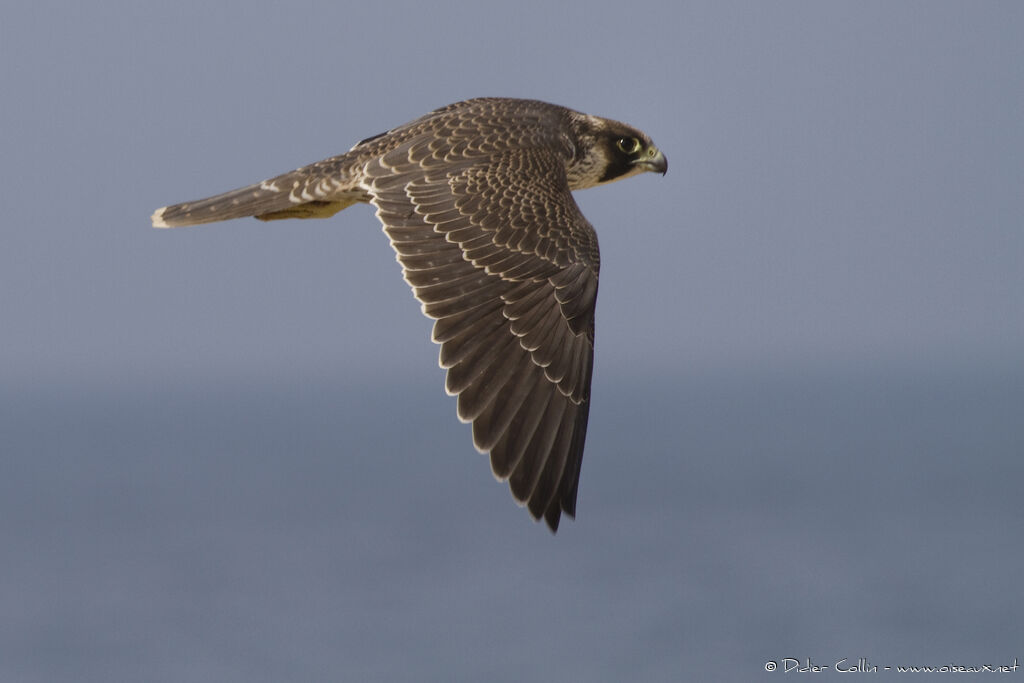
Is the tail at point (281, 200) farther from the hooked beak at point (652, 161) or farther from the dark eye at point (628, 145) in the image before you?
the hooked beak at point (652, 161)

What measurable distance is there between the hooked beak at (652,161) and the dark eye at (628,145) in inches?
2.5

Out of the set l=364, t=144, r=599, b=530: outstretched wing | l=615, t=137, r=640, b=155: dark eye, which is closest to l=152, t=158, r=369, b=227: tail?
l=364, t=144, r=599, b=530: outstretched wing

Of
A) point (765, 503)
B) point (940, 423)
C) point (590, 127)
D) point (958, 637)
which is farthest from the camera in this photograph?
point (940, 423)

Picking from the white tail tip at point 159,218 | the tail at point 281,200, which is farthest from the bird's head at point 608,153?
the white tail tip at point 159,218

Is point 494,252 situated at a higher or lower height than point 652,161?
lower

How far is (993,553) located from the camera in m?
88.4

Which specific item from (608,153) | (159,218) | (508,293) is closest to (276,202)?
(159,218)

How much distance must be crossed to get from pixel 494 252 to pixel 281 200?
1.47 metres

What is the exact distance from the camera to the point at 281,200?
784 centimetres

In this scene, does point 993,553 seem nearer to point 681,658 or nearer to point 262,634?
point 681,658

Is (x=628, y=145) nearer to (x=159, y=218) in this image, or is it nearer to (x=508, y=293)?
(x=508, y=293)

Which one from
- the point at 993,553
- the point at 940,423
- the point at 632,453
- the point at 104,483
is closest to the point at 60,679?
the point at 993,553

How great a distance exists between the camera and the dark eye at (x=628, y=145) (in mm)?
8969

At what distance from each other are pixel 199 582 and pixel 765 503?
42.6m
